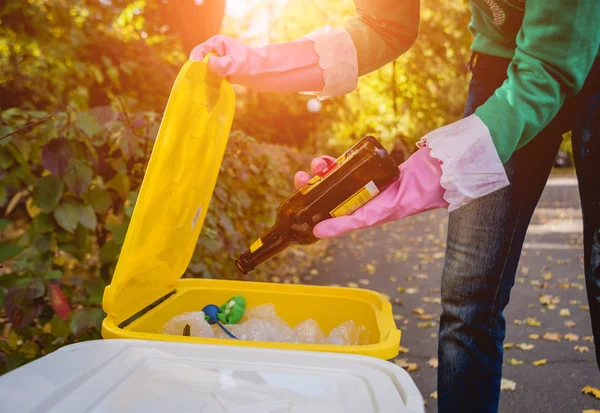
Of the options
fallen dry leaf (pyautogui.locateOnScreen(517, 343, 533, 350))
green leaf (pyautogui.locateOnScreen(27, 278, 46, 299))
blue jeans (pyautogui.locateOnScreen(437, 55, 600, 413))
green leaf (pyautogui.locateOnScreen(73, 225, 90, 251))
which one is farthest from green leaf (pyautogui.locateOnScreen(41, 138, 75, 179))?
fallen dry leaf (pyautogui.locateOnScreen(517, 343, 533, 350))

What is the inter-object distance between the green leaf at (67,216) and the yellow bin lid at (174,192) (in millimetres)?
446

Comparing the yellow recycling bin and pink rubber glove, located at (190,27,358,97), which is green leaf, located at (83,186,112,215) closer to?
the yellow recycling bin

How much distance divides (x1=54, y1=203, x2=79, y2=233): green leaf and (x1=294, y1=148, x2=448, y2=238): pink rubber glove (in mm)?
1050

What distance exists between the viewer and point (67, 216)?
5.82ft

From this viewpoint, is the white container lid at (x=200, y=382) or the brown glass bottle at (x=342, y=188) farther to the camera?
the brown glass bottle at (x=342, y=188)

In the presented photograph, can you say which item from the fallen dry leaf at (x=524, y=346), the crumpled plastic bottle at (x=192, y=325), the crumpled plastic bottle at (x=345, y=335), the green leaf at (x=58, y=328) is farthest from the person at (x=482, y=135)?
the fallen dry leaf at (x=524, y=346)

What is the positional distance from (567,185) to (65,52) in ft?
41.1

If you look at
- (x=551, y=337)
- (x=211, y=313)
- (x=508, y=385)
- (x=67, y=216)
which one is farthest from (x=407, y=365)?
(x=67, y=216)

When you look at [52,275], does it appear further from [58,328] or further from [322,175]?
[322,175]

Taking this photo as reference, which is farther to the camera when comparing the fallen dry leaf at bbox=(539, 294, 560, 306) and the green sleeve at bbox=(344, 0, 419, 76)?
the fallen dry leaf at bbox=(539, 294, 560, 306)

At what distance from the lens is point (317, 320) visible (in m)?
1.56

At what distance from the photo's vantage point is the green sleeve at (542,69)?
0.99 metres

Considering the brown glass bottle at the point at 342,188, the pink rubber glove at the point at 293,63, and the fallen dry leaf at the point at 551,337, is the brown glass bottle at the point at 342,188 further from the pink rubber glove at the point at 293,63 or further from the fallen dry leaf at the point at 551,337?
the fallen dry leaf at the point at 551,337

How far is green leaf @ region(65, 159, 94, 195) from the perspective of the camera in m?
1.74
